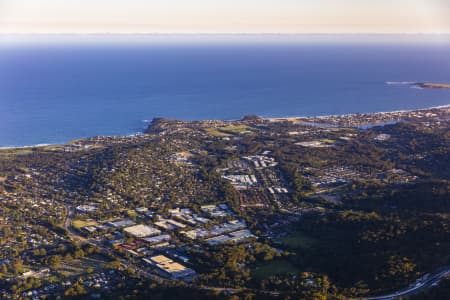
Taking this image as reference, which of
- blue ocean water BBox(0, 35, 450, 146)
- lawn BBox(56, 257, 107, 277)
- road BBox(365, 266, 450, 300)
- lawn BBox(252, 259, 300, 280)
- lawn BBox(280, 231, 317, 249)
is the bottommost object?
lawn BBox(56, 257, 107, 277)

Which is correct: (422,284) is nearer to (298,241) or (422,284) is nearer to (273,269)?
(273,269)

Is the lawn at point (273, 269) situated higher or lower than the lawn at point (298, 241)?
lower

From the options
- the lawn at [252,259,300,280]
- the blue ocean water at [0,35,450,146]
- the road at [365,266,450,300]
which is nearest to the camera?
the road at [365,266,450,300]

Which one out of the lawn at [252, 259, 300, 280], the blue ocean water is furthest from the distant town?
the blue ocean water

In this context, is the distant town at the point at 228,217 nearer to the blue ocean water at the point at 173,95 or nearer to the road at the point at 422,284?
the road at the point at 422,284

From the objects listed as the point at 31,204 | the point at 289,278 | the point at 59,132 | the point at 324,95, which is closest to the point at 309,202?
the point at 289,278

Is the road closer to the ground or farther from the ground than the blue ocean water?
closer to the ground

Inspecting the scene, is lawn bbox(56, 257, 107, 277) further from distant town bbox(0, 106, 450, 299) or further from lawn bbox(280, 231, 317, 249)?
lawn bbox(280, 231, 317, 249)

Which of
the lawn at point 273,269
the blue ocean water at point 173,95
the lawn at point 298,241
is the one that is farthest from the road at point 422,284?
the blue ocean water at point 173,95
